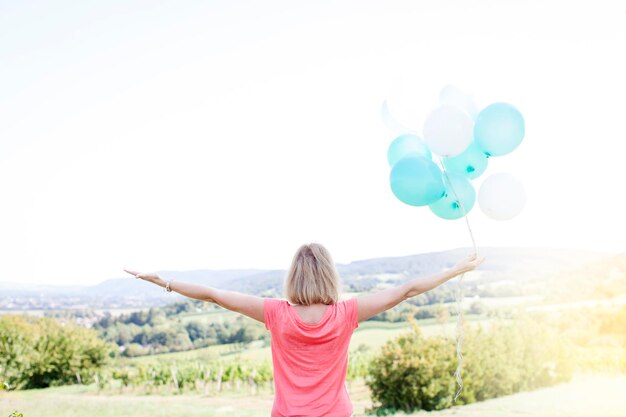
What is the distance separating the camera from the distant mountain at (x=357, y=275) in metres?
9.97

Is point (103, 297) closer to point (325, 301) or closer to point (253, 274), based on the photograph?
point (253, 274)

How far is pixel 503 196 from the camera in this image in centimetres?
331

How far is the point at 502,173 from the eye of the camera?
11.0ft

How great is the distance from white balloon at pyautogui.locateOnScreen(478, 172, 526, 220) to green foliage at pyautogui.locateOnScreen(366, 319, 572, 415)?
14.1ft

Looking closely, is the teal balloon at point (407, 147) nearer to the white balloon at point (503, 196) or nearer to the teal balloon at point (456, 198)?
the teal balloon at point (456, 198)

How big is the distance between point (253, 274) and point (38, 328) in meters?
3.80

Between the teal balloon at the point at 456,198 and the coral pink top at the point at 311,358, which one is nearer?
the coral pink top at the point at 311,358

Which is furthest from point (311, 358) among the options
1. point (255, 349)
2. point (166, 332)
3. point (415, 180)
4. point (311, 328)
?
point (166, 332)

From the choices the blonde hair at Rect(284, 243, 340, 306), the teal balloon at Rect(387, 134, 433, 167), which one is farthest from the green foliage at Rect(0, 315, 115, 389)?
the blonde hair at Rect(284, 243, 340, 306)

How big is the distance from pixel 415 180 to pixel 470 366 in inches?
203

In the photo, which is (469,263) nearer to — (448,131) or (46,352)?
(448,131)

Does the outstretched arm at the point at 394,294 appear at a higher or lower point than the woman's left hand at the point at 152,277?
lower

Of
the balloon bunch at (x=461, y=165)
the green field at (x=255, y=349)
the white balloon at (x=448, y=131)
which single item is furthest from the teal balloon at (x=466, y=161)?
the green field at (x=255, y=349)

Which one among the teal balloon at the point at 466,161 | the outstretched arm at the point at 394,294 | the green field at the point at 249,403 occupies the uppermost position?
the teal balloon at the point at 466,161
